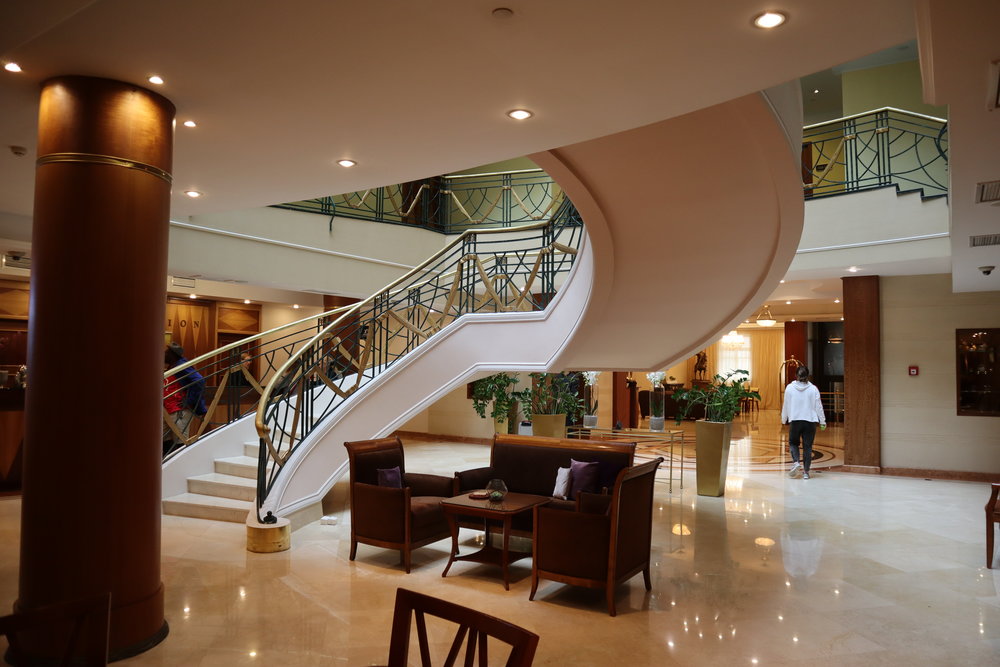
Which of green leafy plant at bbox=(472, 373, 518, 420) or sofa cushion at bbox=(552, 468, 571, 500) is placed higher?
green leafy plant at bbox=(472, 373, 518, 420)

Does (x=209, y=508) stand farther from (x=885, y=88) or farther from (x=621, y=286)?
(x=885, y=88)

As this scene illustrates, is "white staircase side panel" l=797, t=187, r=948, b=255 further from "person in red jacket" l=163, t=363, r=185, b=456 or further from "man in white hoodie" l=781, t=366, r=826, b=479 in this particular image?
"person in red jacket" l=163, t=363, r=185, b=456

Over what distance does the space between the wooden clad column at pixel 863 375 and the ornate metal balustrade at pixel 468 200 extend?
5126 mm

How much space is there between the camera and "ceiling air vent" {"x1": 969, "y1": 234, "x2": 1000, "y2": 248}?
5.96 metres

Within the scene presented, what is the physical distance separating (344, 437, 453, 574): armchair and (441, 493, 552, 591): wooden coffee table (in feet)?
0.84

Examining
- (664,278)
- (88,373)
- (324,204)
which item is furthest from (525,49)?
(324,204)

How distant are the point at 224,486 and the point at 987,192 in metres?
7.21

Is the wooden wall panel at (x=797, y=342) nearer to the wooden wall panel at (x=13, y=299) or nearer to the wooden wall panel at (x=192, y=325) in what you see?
the wooden wall panel at (x=192, y=325)

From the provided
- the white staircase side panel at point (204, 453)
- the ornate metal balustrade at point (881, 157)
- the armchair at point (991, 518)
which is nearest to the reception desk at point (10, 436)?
the white staircase side panel at point (204, 453)

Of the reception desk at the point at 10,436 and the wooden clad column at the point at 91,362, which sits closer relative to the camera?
the wooden clad column at the point at 91,362

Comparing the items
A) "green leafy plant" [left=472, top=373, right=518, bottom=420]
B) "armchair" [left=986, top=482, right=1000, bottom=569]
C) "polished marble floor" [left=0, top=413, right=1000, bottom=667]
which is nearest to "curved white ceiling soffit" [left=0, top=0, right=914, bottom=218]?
"polished marble floor" [left=0, top=413, right=1000, bottom=667]

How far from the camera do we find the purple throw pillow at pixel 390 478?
5.86 metres

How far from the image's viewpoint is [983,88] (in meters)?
3.10

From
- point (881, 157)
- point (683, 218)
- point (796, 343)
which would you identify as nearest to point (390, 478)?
point (683, 218)
